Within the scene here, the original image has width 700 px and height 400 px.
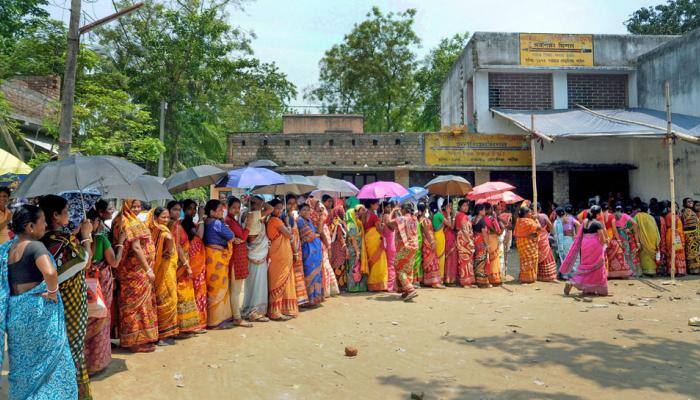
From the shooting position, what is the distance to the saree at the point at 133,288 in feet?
15.1

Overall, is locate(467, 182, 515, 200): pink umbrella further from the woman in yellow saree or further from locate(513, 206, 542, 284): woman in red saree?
the woman in yellow saree

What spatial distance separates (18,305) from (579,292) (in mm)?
7849

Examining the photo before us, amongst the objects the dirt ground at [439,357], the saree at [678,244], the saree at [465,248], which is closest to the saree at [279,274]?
the dirt ground at [439,357]

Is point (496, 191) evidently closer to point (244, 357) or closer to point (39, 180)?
point (244, 357)

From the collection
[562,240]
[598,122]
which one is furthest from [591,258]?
[598,122]

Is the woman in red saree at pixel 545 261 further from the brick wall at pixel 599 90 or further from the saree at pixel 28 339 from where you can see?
the brick wall at pixel 599 90

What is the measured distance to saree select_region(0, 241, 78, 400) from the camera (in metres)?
2.98

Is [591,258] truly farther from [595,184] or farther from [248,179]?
[595,184]

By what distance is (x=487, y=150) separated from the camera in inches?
613

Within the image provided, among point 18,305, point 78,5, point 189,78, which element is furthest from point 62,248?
point 189,78

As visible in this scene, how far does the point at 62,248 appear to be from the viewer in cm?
333

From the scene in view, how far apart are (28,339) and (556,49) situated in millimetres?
16627

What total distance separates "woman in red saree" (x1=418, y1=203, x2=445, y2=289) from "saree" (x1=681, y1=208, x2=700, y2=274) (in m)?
5.28

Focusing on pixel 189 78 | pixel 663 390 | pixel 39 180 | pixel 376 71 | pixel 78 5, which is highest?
pixel 376 71
